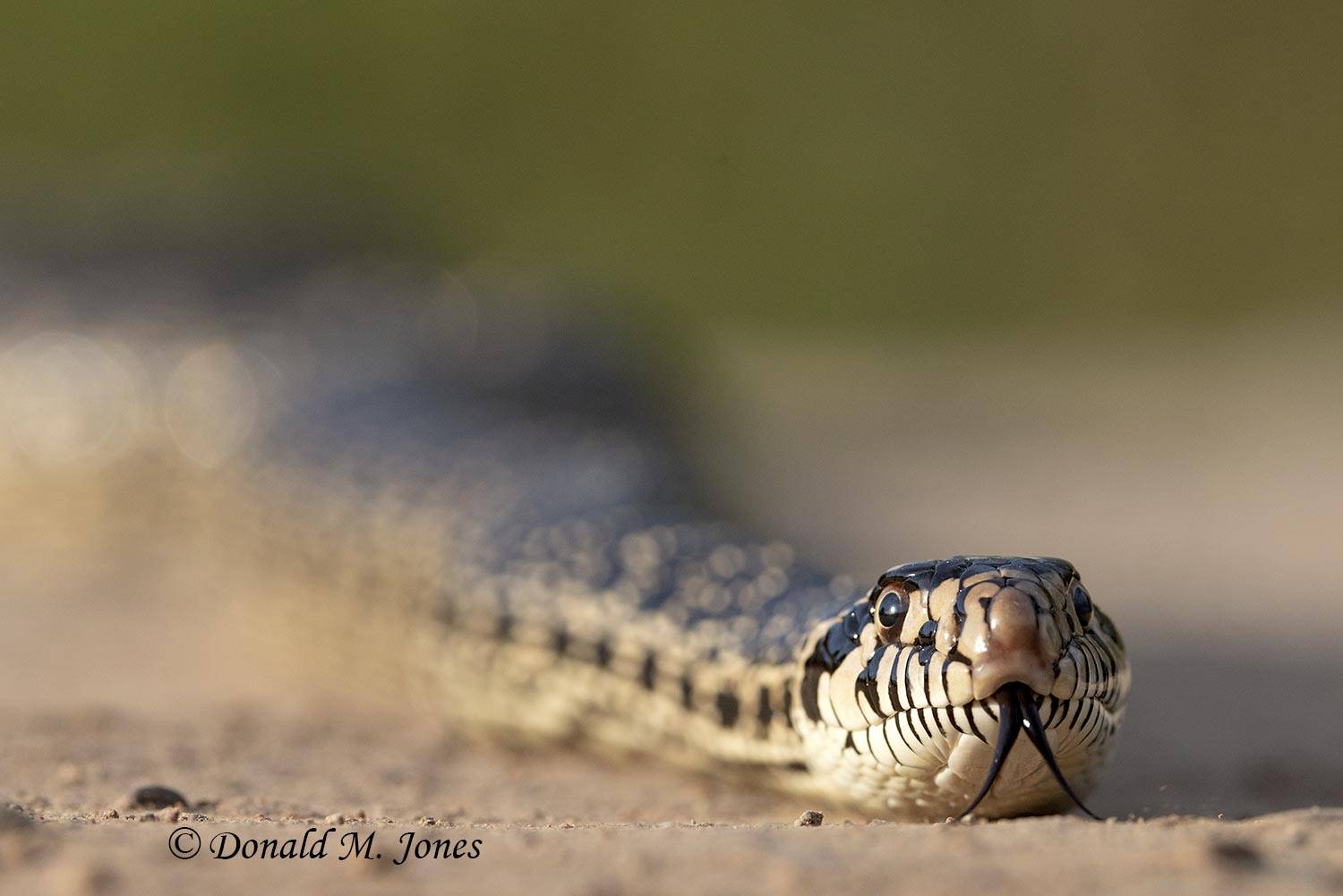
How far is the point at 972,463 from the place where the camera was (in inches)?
466

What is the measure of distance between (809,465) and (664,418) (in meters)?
Answer: 2.14

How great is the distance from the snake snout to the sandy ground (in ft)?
0.92

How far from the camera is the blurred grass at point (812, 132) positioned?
18984mm

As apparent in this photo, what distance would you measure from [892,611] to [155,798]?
5.81ft

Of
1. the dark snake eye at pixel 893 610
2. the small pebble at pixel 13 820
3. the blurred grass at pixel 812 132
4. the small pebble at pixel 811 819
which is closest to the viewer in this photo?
the small pebble at pixel 13 820

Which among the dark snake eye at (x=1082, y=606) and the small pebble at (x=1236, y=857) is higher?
the dark snake eye at (x=1082, y=606)

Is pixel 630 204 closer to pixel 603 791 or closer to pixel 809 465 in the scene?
pixel 809 465

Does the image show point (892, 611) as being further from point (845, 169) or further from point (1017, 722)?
point (845, 169)

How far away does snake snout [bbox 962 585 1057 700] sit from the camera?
2912mm

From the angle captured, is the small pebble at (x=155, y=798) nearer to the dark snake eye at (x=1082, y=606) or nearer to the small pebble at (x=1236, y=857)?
the dark snake eye at (x=1082, y=606)

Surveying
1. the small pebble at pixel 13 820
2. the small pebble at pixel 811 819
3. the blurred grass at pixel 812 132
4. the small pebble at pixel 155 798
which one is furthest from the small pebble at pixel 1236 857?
the blurred grass at pixel 812 132

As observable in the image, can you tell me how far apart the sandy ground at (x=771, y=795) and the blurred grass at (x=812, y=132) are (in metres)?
6.12

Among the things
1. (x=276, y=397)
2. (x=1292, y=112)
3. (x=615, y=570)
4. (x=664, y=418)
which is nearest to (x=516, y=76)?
(x=1292, y=112)

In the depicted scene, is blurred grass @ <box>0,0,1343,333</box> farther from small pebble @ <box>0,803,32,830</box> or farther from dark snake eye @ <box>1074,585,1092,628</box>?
small pebble @ <box>0,803,32,830</box>
